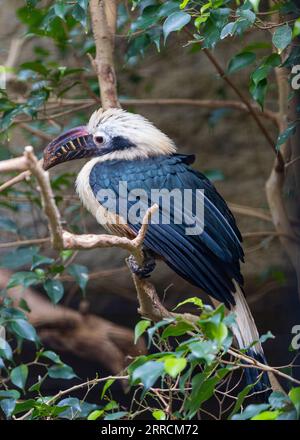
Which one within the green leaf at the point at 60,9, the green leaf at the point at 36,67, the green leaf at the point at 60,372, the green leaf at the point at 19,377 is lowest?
the green leaf at the point at 60,372

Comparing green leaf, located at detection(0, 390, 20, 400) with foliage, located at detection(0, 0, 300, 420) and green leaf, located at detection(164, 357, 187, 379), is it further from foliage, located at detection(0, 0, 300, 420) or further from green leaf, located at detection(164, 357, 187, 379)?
A: green leaf, located at detection(164, 357, 187, 379)

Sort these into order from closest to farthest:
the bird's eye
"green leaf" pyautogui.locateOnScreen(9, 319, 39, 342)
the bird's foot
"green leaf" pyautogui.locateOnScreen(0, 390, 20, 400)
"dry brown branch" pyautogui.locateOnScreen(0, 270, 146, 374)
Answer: "green leaf" pyautogui.locateOnScreen(0, 390, 20, 400), "green leaf" pyautogui.locateOnScreen(9, 319, 39, 342), the bird's foot, the bird's eye, "dry brown branch" pyautogui.locateOnScreen(0, 270, 146, 374)

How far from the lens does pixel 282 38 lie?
1.85 meters

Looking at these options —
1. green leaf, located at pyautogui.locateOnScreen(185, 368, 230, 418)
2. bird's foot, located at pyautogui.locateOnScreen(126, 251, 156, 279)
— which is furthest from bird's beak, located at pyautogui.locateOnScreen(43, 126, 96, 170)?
green leaf, located at pyautogui.locateOnScreen(185, 368, 230, 418)

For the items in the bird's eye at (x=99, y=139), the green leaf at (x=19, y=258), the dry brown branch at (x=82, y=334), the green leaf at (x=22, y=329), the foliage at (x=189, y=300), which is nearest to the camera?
the foliage at (x=189, y=300)

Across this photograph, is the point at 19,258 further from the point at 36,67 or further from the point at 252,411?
the point at 252,411

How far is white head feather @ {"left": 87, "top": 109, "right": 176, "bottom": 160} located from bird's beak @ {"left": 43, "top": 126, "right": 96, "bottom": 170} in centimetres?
3

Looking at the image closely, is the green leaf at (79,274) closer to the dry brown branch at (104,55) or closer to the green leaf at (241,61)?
the dry brown branch at (104,55)

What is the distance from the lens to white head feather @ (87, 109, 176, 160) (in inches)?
97.9

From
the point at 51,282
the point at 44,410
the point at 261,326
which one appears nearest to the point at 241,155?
A: the point at 261,326

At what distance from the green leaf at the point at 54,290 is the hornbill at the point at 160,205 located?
0.80 ft

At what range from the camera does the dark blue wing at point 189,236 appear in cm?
221

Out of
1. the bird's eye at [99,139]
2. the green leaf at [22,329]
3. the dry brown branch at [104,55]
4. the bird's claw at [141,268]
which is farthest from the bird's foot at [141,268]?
the dry brown branch at [104,55]

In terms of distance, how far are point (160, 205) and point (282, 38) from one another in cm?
66
